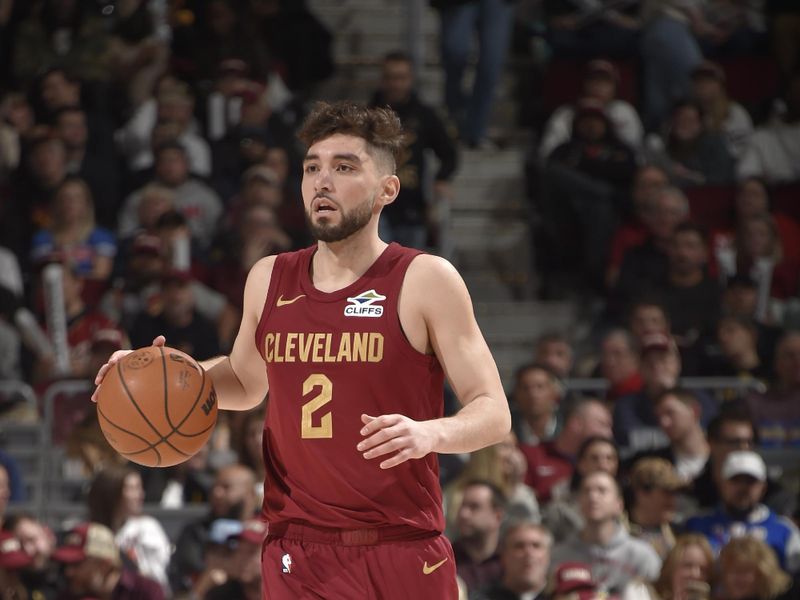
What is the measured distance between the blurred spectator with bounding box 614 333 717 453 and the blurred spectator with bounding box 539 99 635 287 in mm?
1653

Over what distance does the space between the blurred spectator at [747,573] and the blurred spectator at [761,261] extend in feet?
10.9

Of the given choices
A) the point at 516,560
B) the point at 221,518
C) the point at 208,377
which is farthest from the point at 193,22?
the point at 208,377

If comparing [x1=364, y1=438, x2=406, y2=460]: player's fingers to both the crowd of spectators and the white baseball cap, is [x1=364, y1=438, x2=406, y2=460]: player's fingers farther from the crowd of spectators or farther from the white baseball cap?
the white baseball cap

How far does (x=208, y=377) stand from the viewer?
189 inches

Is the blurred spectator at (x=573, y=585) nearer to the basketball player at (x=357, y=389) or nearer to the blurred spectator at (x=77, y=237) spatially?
the basketball player at (x=357, y=389)

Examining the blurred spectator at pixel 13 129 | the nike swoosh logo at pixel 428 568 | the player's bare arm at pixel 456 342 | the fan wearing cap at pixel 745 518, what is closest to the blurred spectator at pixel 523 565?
the fan wearing cap at pixel 745 518

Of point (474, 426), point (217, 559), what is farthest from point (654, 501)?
point (474, 426)

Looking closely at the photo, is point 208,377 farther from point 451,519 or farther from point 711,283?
point 711,283

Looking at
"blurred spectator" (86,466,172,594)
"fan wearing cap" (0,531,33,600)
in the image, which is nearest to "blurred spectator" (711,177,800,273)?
"blurred spectator" (86,466,172,594)

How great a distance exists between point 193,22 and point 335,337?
8.61 metres

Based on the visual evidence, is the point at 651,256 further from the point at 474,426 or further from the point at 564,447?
the point at 474,426

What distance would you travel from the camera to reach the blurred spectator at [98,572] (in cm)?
756

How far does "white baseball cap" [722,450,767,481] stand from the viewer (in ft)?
27.3

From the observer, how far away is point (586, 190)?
11062 millimetres
